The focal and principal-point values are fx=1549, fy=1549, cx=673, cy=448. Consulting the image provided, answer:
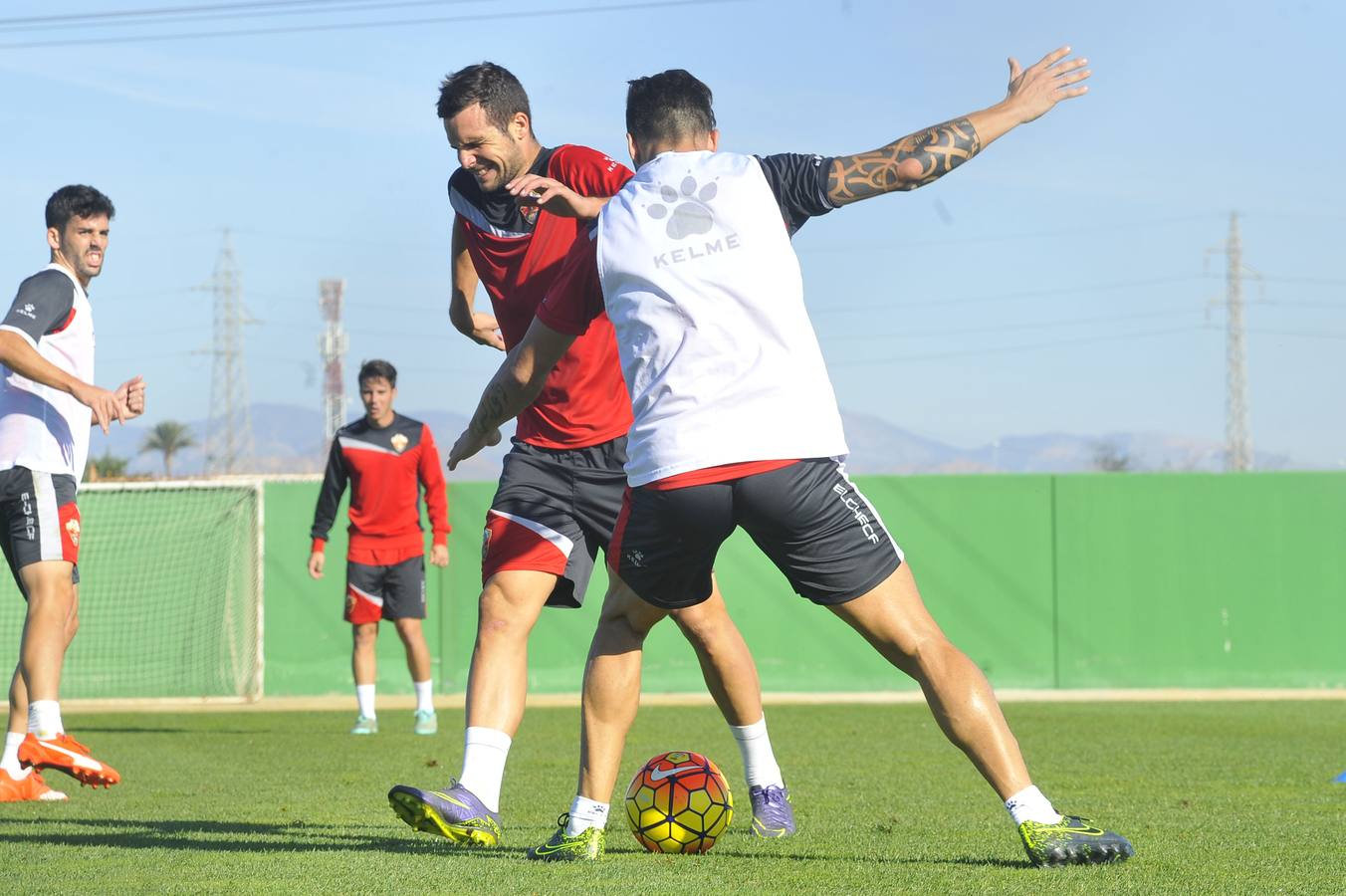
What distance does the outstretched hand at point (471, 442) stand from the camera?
184 inches

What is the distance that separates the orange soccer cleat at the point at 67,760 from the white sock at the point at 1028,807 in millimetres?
3349

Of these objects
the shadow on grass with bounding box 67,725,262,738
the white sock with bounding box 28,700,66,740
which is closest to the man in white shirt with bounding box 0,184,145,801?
the white sock with bounding box 28,700,66,740

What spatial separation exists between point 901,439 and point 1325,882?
179321 mm

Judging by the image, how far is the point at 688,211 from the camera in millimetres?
4090

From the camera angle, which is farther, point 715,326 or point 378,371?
point 378,371

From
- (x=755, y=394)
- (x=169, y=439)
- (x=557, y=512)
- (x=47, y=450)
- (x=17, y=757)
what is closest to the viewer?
(x=755, y=394)

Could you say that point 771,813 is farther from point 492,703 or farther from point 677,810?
point 492,703

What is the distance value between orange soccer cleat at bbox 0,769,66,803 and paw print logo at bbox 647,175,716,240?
4.14m

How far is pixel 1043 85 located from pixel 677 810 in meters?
2.43

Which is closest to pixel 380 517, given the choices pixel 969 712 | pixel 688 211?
pixel 688 211

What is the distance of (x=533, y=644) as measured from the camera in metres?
15.8

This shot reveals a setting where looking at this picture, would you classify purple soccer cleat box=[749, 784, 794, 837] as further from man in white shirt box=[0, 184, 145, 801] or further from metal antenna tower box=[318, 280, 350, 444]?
metal antenna tower box=[318, 280, 350, 444]

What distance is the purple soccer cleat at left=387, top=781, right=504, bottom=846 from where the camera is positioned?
4293 millimetres

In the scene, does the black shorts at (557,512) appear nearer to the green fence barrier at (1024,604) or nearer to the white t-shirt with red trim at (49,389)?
the white t-shirt with red trim at (49,389)
